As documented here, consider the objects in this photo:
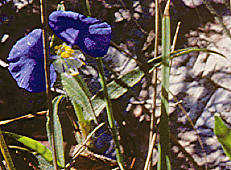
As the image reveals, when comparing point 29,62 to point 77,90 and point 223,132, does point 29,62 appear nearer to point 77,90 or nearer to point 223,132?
point 77,90

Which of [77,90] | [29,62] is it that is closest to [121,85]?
[77,90]

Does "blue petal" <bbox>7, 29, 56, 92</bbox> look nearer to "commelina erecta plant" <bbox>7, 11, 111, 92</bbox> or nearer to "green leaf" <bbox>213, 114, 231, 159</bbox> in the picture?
"commelina erecta plant" <bbox>7, 11, 111, 92</bbox>

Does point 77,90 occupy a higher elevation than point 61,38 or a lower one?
lower

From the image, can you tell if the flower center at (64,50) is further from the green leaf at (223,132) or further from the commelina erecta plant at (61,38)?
the green leaf at (223,132)

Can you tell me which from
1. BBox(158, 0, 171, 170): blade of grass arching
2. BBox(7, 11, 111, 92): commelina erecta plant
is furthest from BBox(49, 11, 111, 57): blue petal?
BBox(158, 0, 171, 170): blade of grass arching

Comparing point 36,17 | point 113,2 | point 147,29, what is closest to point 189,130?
point 147,29

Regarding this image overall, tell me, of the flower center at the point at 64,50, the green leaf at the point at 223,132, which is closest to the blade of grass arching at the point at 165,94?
the green leaf at the point at 223,132
